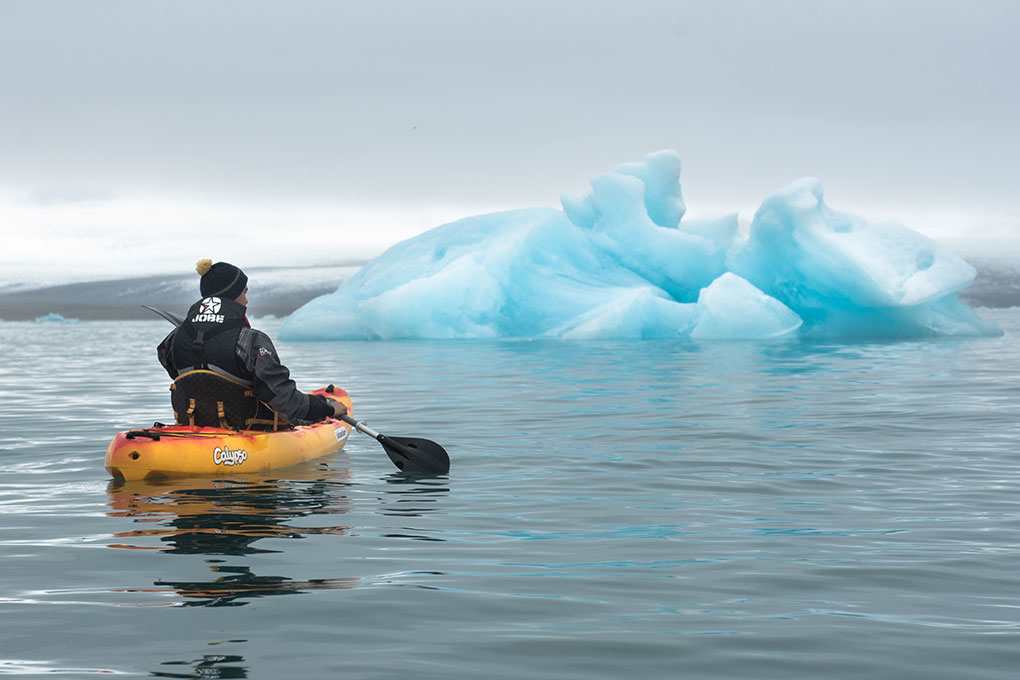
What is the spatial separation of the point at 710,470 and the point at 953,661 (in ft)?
17.3

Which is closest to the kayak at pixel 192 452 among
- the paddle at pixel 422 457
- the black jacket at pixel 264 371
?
the black jacket at pixel 264 371

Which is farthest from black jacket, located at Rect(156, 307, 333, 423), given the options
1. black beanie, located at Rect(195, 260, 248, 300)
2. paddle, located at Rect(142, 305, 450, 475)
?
paddle, located at Rect(142, 305, 450, 475)

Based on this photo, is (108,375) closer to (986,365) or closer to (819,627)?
(986,365)

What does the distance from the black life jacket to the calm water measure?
2.14 ft

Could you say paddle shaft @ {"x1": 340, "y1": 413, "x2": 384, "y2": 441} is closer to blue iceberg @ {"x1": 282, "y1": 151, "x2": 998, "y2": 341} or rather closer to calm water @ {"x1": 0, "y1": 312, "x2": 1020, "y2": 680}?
calm water @ {"x1": 0, "y1": 312, "x2": 1020, "y2": 680}

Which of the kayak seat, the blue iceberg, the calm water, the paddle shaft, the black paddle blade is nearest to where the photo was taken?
the calm water

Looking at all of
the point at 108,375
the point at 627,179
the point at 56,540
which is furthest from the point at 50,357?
the point at 56,540

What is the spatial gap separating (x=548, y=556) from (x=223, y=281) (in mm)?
4049

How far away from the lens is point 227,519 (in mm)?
7266

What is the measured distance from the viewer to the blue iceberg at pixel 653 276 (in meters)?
31.8

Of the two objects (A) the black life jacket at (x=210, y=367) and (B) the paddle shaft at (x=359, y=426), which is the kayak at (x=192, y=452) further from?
(B) the paddle shaft at (x=359, y=426)

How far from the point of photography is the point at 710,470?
949 cm

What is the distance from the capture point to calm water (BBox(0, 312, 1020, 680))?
4336mm

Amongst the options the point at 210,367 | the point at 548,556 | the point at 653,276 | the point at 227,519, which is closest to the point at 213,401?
the point at 210,367
